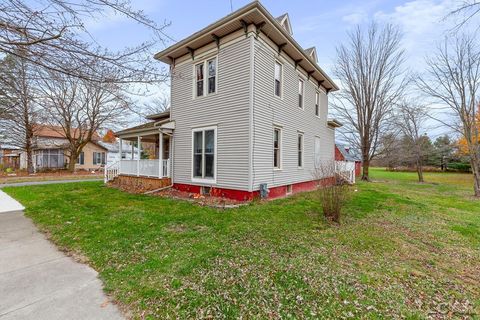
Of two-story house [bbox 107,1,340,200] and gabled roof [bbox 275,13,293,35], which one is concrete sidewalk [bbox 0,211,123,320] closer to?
two-story house [bbox 107,1,340,200]

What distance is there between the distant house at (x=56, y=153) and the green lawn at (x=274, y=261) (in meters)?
23.4

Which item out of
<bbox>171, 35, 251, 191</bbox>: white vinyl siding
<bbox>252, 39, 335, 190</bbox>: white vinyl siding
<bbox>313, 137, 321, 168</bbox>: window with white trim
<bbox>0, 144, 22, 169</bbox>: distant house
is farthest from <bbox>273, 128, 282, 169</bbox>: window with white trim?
<bbox>0, 144, 22, 169</bbox>: distant house

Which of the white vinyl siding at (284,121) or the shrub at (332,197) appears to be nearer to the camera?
the shrub at (332,197)

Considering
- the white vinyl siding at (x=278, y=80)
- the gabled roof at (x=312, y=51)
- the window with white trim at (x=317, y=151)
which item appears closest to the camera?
the white vinyl siding at (x=278, y=80)

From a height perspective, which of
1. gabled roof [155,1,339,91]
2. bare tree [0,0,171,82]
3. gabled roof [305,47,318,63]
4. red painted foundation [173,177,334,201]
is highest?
gabled roof [305,47,318,63]

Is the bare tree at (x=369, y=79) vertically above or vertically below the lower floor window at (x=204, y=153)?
above

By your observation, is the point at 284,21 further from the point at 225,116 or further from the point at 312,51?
the point at 225,116

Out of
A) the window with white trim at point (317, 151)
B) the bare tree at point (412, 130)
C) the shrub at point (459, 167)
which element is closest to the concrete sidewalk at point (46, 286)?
the window with white trim at point (317, 151)

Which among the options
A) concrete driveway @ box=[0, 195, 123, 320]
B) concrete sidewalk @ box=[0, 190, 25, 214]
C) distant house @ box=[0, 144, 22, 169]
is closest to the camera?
concrete driveway @ box=[0, 195, 123, 320]

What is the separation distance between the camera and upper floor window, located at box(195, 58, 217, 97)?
29.0 ft

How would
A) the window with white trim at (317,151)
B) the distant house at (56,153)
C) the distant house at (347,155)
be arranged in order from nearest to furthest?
the window with white trim at (317,151), the distant house at (56,153), the distant house at (347,155)

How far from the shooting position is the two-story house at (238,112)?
7.76m

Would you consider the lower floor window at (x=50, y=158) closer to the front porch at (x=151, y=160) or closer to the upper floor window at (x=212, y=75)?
the front porch at (x=151, y=160)

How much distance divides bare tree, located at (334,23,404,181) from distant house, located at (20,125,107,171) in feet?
91.9
